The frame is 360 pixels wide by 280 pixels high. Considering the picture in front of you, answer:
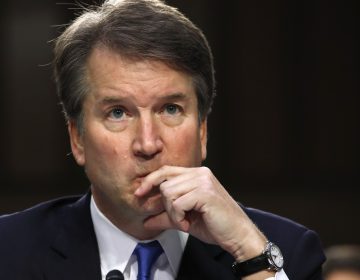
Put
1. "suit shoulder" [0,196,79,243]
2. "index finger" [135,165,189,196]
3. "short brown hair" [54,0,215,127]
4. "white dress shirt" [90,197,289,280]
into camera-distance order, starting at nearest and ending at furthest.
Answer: "index finger" [135,165,189,196], "short brown hair" [54,0,215,127], "white dress shirt" [90,197,289,280], "suit shoulder" [0,196,79,243]

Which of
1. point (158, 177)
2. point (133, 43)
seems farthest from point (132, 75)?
point (158, 177)

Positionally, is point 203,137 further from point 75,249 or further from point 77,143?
point 75,249

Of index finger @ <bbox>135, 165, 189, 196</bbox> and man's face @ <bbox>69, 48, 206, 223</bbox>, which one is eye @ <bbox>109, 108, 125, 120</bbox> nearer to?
man's face @ <bbox>69, 48, 206, 223</bbox>

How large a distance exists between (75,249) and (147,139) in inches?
18.9

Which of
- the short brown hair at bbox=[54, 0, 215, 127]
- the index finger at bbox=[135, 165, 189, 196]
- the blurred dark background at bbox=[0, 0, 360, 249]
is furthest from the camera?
the blurred dark background at bbox=[0, 0, 360, 249]

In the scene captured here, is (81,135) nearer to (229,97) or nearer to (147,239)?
(147,239)

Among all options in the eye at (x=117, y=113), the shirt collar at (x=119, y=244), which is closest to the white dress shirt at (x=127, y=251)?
the shirt collar at (x=119, y=244)

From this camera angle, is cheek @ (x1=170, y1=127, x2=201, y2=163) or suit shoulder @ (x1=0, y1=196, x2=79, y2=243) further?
suit shoulder @ (x1=0, y1=196, x2=79, y2=243)

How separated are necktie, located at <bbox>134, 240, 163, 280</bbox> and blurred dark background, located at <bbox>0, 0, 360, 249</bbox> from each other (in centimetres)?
305

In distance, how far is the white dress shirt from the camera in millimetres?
2568

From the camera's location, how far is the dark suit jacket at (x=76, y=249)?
2.57m

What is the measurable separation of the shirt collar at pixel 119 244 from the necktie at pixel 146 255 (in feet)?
0.06

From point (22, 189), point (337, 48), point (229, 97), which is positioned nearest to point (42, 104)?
point (22, 189)

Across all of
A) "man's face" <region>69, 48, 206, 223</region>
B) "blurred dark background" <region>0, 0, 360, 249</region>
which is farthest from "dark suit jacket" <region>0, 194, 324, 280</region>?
"blurred dark background" <region>0, 0, 360, 249</region>
